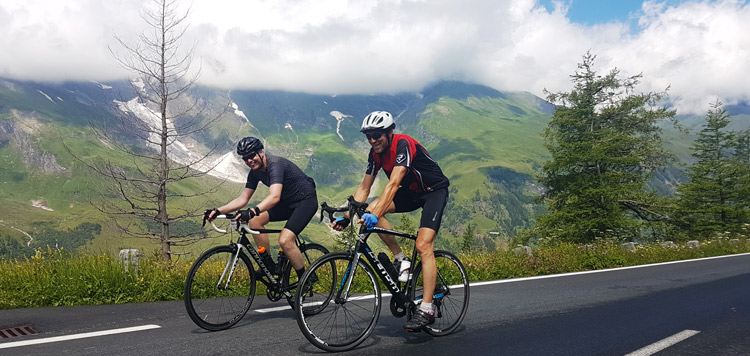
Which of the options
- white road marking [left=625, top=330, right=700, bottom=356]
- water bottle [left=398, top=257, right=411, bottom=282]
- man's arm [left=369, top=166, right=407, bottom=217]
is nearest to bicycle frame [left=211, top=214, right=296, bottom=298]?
water bottle [left=398, top=257, right=411, bottom=282]

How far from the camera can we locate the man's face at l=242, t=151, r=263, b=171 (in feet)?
Answer: 19.7

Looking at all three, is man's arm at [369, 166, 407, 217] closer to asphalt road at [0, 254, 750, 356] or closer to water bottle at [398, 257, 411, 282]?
water bottle at [398, 257, 411, 282]

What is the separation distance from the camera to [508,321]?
6027 mm

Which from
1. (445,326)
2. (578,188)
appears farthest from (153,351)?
(578,188)

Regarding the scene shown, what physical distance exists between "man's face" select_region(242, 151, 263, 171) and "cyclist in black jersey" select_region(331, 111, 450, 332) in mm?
1378

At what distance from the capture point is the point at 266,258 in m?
6.13

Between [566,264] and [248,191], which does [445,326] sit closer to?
[248,191]

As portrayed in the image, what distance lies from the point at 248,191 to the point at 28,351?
2848 millimetres

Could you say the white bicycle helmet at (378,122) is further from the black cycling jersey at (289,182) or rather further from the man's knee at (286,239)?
the man's knee at (286,239)

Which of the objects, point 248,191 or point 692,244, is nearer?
point 248,191

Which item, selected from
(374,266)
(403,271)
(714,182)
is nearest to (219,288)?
(374,266)

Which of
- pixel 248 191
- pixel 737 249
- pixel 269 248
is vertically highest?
pixel 248 191

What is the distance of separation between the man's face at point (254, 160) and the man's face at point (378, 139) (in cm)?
167

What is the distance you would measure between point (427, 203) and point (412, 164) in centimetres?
46
